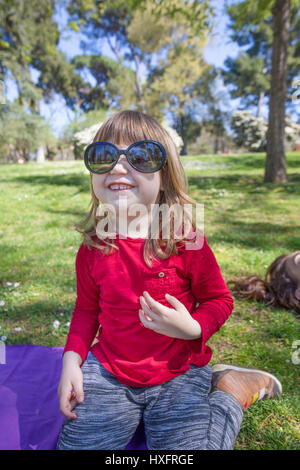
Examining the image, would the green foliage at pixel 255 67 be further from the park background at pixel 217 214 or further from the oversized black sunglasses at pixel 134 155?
the oversized black sunglasses at pixel 134 155

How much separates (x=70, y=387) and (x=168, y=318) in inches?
22.1

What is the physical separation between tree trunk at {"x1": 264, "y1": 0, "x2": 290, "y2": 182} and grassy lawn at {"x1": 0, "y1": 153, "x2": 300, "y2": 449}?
0.56 metres

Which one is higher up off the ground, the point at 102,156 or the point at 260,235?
the point at 102,156

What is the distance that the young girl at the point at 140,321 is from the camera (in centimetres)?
133

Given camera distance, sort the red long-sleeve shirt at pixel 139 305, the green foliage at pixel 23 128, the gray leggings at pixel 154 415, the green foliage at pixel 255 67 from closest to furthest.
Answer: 1. the gray leggings at pixel 154 415
2. the red long-sleeve shirt at pixel 139 305
3. the green foliage at pixel 23 128
4. the green foliage at pixel 255 67

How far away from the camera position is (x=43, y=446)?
153 centimetres

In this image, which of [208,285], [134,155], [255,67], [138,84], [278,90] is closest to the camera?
[134,155]

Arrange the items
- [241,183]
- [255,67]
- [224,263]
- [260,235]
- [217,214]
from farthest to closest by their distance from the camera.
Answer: [255,67]
[241,183]
[217,214]
[260,235]
[224,263]

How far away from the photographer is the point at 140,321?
4.65 feet

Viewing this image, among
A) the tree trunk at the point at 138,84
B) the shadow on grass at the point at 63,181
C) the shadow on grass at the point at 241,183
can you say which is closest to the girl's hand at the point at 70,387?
the shadow on grass at the point at 241,183

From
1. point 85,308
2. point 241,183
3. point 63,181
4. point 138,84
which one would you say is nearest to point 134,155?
point 85,308

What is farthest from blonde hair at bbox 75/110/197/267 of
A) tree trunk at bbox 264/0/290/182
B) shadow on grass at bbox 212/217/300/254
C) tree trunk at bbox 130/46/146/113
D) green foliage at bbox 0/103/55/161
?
tree trunk at bbox 130/46/146/113

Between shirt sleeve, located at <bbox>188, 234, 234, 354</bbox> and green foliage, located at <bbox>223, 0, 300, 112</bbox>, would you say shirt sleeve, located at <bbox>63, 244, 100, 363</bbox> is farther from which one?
green foliage, located at <bbox>223, 0, 300, 112</bbox>

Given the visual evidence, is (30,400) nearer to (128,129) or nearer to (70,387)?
(70,387)
